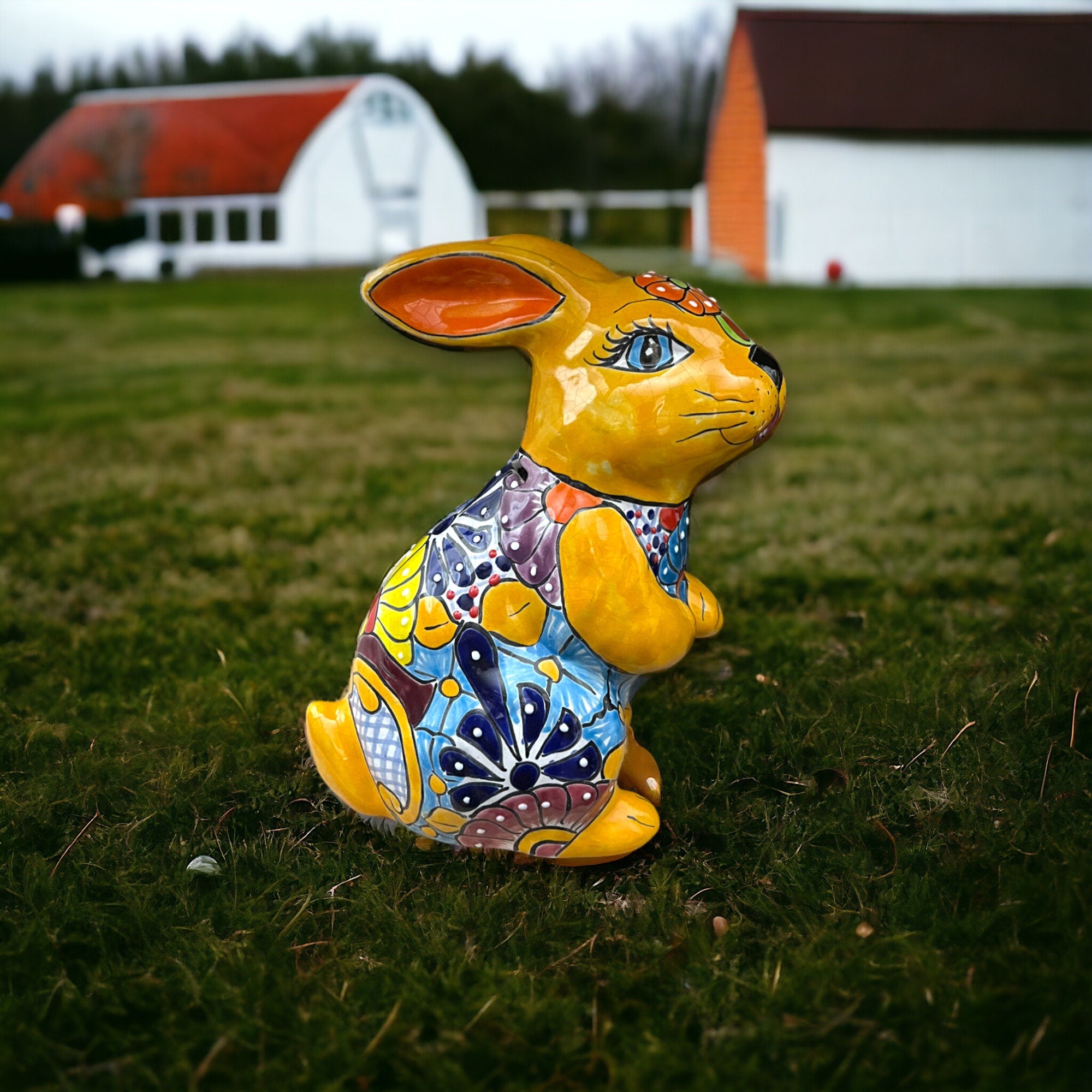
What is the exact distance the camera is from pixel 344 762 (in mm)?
2014

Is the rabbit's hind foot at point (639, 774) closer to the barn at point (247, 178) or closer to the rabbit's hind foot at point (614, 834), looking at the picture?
the rabbit's hind foot at point (614, 834)

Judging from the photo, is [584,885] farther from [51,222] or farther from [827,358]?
[51,222]

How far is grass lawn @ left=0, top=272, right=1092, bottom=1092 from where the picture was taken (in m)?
1.58

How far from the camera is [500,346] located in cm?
185

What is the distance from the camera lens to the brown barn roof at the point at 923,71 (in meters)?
9.05

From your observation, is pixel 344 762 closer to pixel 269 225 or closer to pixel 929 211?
pixel 269 225

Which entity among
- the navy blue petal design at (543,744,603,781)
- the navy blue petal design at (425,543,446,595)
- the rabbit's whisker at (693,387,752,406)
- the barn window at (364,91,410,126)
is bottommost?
the navy blue petal design at (543,744,603,781)

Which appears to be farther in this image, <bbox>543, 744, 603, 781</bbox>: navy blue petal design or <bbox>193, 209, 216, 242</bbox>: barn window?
<bbox>193, 209, 216, 242</bbox>: barn window

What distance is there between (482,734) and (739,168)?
14481 mm

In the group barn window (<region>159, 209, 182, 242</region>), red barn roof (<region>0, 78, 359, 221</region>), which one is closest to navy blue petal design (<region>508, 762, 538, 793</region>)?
red barn roof (<region>0, 78, 359, 221</region>)

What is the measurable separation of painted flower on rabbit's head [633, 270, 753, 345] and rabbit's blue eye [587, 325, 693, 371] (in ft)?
0.29

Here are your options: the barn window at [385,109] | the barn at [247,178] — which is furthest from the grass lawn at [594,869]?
the barn window at [385,109]

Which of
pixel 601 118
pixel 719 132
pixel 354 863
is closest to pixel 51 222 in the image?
pixel 719 132

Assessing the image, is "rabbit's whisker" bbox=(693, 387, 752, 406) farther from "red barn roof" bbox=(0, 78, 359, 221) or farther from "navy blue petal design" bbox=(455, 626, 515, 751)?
A: "red barn roof" bbox=(0, 78, 359, 221)
